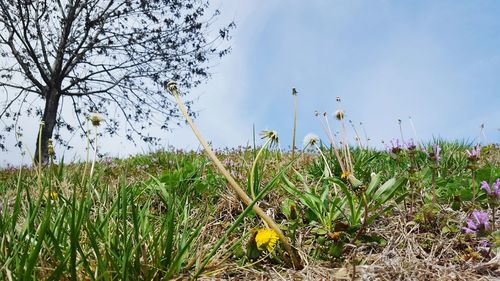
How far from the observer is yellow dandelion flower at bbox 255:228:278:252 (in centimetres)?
202

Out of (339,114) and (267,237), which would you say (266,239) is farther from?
(339,114)

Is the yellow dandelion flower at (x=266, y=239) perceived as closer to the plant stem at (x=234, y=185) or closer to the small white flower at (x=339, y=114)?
the plant stem at (x=234, y=185)

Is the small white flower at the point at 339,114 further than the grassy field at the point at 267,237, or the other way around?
the small white flower at the point at 339,114

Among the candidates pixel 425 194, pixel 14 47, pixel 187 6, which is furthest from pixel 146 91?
pixel 425 194

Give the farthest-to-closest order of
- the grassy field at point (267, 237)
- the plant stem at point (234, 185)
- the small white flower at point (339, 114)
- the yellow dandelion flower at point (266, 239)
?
the small white flower at point (339, 114) < the yellow dandelion flower at point (266, 239) < the plant stem at point (234, 185) < the grassy field at point (267, 237)

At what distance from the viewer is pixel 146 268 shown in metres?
1.85

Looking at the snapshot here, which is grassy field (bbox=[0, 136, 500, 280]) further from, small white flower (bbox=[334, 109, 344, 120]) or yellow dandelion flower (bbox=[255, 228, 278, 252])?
small white flower (bbox=[334, 109, 344, 120])

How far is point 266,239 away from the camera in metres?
2.02

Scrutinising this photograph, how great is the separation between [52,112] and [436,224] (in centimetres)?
1264

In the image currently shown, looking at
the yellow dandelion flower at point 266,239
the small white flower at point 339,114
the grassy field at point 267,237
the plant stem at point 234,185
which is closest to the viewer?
the grassy field at point 267,237

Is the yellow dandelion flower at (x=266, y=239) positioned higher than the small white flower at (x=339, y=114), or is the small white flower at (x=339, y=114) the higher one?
the small white flower at (x=339, y=114)

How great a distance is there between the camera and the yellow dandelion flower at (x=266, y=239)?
2020 mm

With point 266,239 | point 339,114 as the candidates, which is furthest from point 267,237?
point 339,114

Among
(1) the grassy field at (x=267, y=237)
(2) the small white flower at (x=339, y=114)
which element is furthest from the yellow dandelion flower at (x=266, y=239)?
(2) the small white flower at (x=339, y=114)
